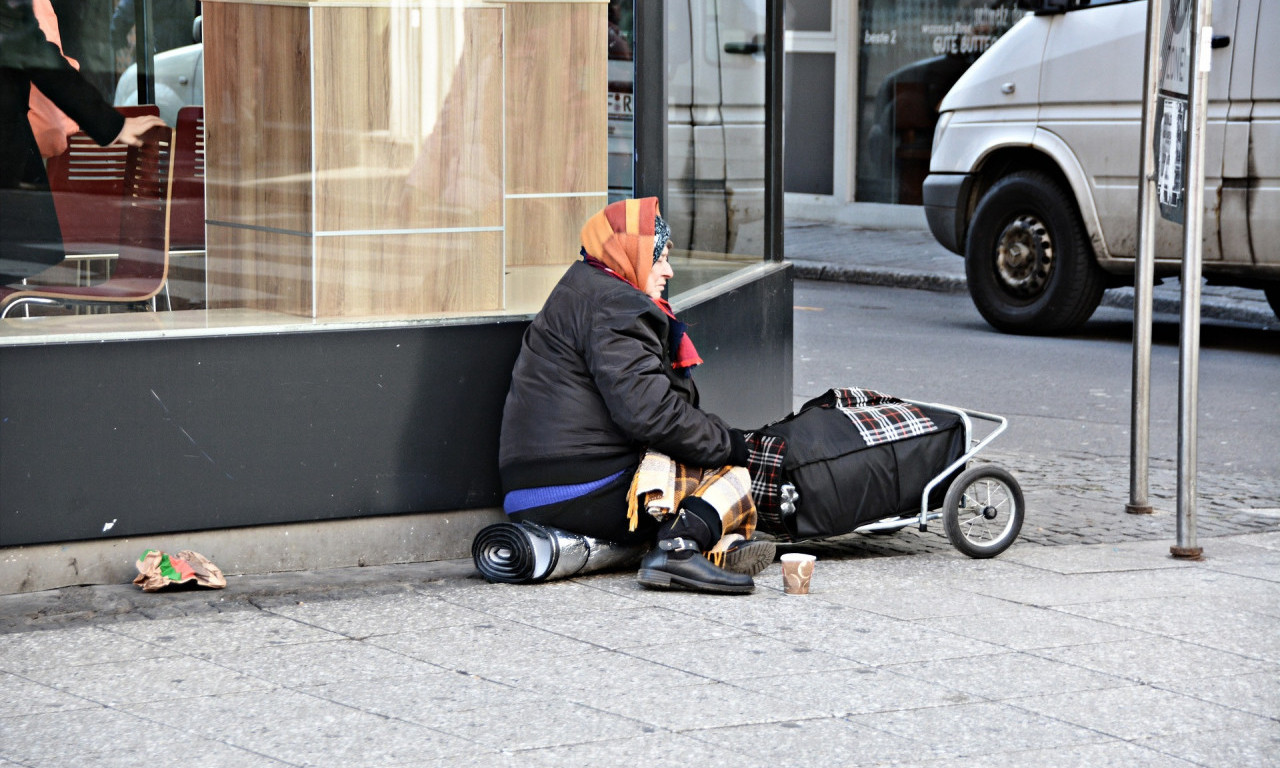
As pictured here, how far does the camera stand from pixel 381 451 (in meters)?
5.16

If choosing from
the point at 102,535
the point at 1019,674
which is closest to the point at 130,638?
the point at 102,535

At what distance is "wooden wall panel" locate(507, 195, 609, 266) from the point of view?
18.5 ft

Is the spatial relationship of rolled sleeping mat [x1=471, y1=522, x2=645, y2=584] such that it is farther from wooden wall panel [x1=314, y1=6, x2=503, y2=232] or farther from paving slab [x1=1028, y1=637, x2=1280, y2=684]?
paving slab [x1=1028, y1=637, x2=1280, y2=684]

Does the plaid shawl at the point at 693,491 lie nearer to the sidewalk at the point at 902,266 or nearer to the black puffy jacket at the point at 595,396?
the black puffy jacket at the point at 595,396

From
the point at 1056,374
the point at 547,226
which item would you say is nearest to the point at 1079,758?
the point at 547,226

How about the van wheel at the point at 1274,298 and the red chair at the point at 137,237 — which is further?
the van wheel at the point at 1274,298

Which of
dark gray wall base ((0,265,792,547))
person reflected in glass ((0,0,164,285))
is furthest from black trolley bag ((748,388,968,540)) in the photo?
person reflected in glass ((0,0,164,285))

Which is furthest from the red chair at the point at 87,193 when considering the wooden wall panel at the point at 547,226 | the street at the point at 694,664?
the wooden wall panel at the point at 547,226

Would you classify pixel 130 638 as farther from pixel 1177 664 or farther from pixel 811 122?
pixel 811 122

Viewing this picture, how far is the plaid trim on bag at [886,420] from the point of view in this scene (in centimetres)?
535

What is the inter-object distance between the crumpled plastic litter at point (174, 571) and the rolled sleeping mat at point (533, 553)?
0.75 metres

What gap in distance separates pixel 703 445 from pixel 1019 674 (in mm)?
1224

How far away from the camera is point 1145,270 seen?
6.19 m

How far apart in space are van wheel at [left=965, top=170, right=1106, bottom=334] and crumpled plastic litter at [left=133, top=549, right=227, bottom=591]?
23.5ft
